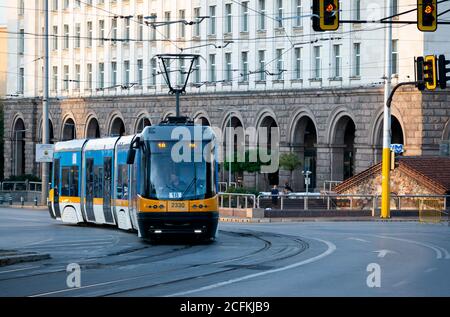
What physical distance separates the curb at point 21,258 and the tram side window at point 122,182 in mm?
9021

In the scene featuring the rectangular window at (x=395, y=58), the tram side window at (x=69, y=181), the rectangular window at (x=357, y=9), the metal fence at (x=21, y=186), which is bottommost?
the metal fence at (x=21, y=186)

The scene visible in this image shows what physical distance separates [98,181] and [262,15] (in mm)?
43026

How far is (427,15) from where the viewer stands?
3152 centimetres

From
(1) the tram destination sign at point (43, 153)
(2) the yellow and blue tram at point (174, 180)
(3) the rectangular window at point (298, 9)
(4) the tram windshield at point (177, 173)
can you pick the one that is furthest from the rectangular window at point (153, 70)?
(4) the tram windshield at point (177, 173)

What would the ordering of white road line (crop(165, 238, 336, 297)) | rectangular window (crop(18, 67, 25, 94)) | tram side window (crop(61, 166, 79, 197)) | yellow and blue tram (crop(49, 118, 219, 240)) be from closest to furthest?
white road line (crop(165, 238, 336, 297)) < yellow and blue tram (crop(49, 118, 219, 240)) < tram side window (crop(61, 166, 79, 197)) < rectangular window (crop(18, 67, 25, 94))

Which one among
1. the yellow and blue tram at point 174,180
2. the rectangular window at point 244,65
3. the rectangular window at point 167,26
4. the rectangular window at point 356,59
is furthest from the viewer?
the rectangular window at point 167,26

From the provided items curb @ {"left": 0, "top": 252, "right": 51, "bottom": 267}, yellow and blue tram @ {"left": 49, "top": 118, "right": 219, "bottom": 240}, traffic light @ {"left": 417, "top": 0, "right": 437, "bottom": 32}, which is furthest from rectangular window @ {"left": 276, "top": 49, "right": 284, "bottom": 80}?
curb @ {"left": 0, "top": 252, "right": 51, "bottom": 267}

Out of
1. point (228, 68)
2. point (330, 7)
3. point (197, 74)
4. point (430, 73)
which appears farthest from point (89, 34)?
point (330, 7)

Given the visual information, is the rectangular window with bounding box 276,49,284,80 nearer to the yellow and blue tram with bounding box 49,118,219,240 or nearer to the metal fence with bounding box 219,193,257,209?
the metal fence with bounding box 219,193,257,209

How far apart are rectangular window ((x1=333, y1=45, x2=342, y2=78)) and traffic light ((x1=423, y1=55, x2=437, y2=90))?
33468 millimetres

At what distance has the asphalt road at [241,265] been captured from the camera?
799 inches

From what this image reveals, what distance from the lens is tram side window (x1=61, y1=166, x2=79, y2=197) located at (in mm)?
45094

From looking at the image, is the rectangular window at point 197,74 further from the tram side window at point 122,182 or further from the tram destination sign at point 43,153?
the tram side window at point 122,182
